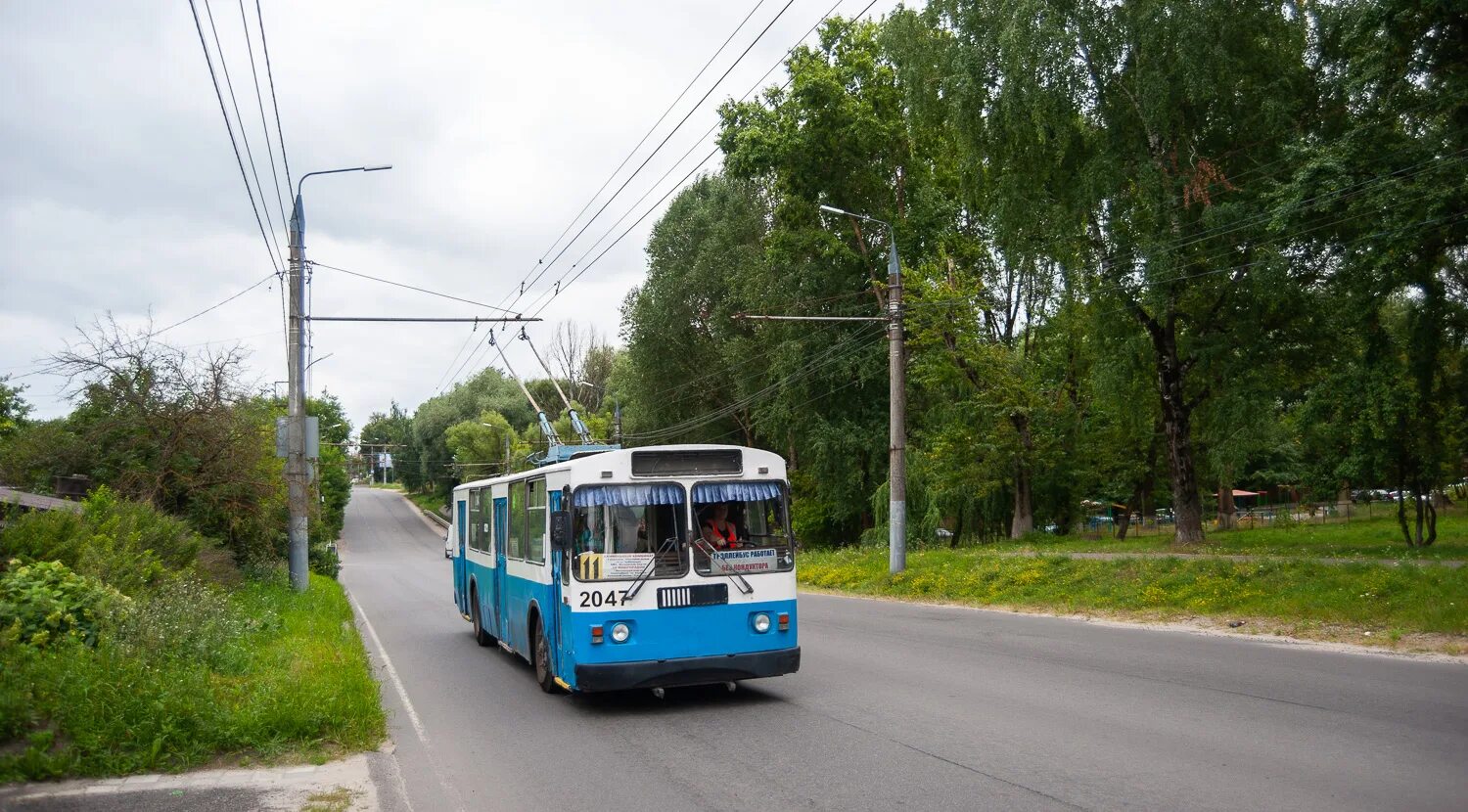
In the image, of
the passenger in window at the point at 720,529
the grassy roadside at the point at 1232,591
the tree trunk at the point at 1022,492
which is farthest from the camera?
the tree trunk at the point at 1022,492

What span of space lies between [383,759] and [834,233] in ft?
107

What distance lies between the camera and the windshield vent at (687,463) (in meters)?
11.0

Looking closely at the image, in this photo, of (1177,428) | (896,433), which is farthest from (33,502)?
(1177,428)

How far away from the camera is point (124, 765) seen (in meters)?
8.05

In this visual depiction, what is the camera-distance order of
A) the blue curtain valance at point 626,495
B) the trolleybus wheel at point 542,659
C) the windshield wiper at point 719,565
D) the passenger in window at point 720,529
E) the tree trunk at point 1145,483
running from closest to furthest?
the blue curtain valance at point 626,495, the windshield wiper at point 719,565, the passenger in window at point 720,529, the trolleybus wheel at point 542,659, the tree trunk at point 1145,483

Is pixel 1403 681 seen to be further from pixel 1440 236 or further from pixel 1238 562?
pixel 1440 236

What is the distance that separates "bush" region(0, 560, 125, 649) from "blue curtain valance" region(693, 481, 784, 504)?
5.99 meters

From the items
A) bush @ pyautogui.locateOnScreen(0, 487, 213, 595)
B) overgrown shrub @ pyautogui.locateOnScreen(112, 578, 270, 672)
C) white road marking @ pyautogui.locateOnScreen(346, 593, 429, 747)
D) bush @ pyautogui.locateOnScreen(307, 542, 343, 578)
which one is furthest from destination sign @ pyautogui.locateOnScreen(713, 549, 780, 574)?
bush @ pyautogui.locateOnScreen(307, 542, 343, 578)

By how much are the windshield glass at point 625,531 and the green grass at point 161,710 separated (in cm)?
241

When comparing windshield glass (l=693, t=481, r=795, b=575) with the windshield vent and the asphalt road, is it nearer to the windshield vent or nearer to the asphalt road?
the windshield vent

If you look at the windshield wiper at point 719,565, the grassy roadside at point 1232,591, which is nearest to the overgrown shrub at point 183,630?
the windshield wiper at point 719,565

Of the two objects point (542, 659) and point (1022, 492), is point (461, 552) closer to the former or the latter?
point (542, 659)

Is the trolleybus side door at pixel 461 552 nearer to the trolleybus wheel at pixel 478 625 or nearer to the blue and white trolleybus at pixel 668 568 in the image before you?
the trolleybus wheel at pixel 478 625

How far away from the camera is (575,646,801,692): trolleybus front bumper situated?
10.4 m
